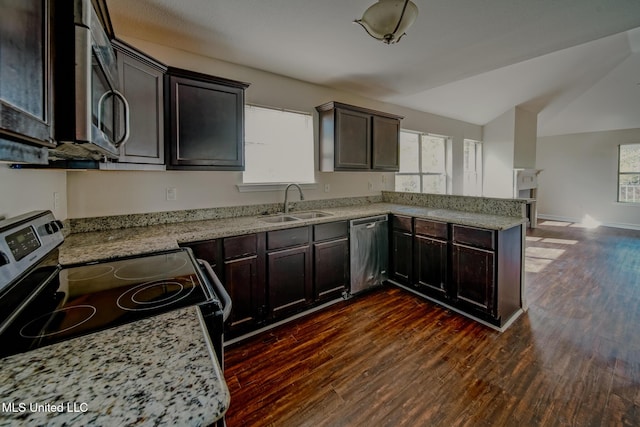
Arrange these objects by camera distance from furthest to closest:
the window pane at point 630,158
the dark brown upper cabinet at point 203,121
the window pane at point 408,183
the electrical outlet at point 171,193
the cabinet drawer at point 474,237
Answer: the window pane at point 630,158
the window pane at point 408,183
the electrical outlet at point 171,193
the cabinet drawer at point 474,237
the dark brown upper cabinet at point 203,121

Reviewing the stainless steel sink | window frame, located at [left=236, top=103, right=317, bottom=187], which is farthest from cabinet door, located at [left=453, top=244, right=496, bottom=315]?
window frame, located at [left=236, top=103, right=317, bottom=187]

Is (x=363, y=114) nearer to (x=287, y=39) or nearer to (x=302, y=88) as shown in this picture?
(x=302, y=88)

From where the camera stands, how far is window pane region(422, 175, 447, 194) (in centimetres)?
520

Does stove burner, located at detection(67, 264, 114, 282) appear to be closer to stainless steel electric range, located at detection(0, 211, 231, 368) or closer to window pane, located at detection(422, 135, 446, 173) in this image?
stainless steel electric range, located at detection(0, 211, 231, 368)

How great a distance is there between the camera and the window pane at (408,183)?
4757 millimetres

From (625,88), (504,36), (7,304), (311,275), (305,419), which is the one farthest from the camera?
(625,88)

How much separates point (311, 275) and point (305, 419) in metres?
1.28

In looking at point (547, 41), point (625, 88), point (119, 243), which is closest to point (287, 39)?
point (119, 243)

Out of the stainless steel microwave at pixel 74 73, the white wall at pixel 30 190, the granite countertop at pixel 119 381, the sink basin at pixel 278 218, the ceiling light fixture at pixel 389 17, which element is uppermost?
the ceiling light fixture at pixel 389 17

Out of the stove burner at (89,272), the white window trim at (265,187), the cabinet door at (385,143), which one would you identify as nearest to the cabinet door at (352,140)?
the cabinet door at (385,143)

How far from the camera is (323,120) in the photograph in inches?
134

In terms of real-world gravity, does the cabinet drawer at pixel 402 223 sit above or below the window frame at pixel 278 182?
below

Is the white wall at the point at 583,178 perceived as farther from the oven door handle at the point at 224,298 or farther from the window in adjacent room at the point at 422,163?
the oven door handle at the point at 224,298

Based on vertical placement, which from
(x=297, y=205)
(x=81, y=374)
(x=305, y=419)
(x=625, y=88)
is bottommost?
(x=305, y=419)
